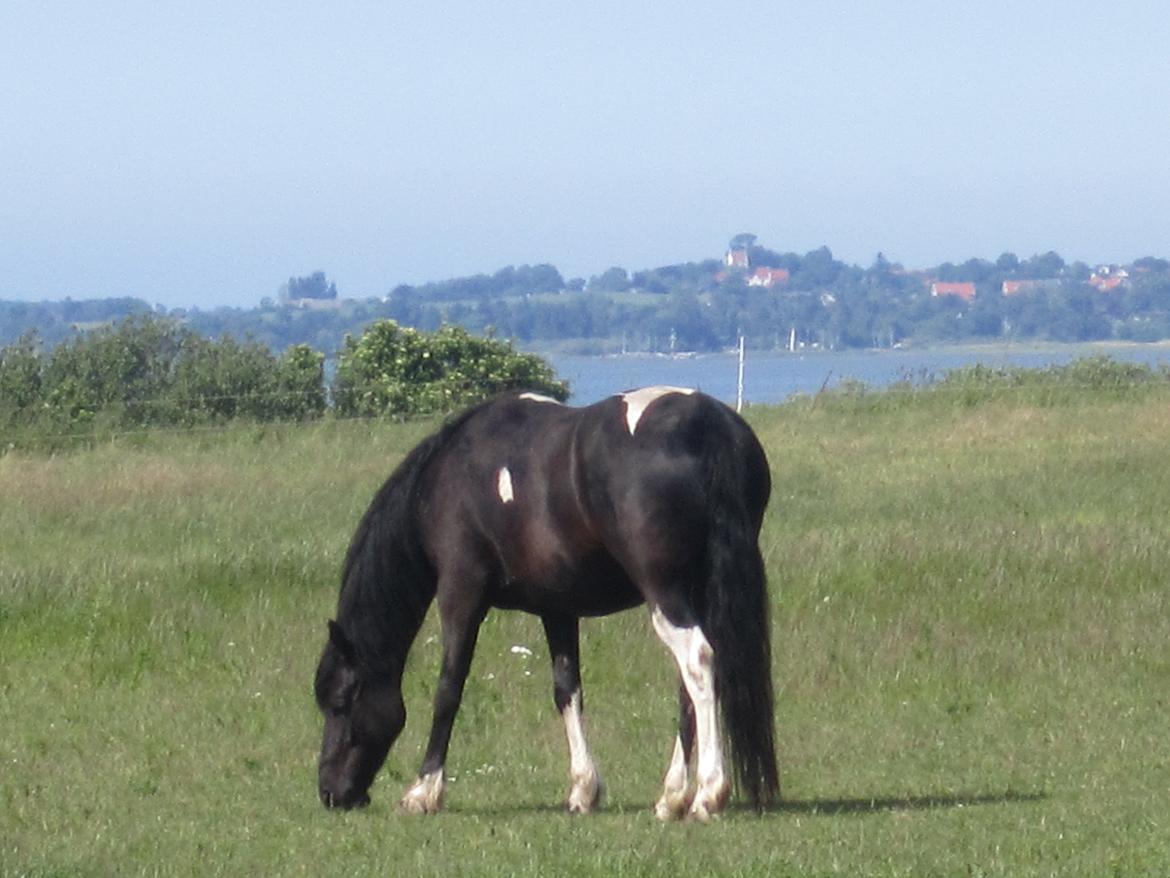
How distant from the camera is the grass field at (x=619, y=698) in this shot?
6852mm

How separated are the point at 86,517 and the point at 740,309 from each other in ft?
200

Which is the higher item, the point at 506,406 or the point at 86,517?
the point at 506,406

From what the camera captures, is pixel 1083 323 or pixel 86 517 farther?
pixel 1083 323

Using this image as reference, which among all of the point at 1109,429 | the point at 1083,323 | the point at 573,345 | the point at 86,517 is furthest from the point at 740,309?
the point at 86,517

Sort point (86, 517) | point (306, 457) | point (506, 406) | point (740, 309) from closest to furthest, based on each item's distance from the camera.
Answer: point (506, 406)
point (86, 517)
point (306, 457)
point (740, 309)

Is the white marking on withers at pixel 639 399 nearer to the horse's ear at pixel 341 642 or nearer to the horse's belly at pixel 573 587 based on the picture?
the horse's belly at pixel 573 587

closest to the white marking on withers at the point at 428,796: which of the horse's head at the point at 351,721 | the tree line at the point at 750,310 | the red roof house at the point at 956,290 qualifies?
the horse's head at the point at 351,721

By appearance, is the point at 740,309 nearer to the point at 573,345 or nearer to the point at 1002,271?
the point at 573,345

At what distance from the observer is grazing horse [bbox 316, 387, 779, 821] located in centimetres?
740

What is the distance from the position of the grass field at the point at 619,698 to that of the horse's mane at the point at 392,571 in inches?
29.7

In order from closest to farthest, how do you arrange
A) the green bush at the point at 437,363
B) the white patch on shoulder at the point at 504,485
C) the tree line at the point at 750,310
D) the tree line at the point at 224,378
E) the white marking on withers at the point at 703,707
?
1. the white marking on withers at the point at 703,707
2. the white patch on shoulder at the point at 504,485
3. the tree line at the point at 224,378
4. the green bush at the point at 437,363
5. the tree line at the point at 750,310

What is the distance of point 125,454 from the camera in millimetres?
21625

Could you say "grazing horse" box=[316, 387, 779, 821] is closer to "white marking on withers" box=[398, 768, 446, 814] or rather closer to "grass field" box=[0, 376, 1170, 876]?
"white marking on withers" box=[398, 768, 446, 814]

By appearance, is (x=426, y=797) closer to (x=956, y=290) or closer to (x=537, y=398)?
(x=537, y=398)
